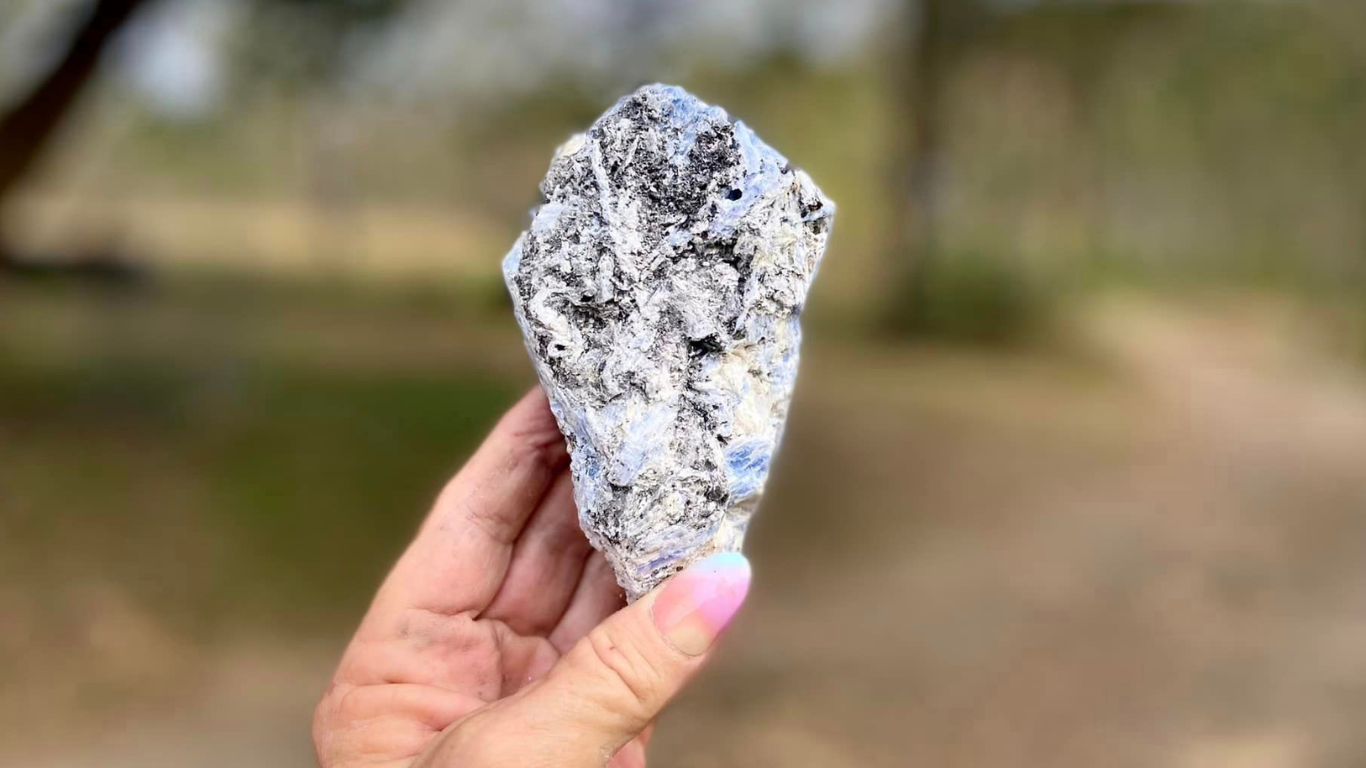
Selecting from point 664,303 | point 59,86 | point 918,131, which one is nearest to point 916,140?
point 918,131

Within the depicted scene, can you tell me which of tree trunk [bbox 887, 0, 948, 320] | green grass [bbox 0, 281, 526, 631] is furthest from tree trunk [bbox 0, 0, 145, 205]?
tree trunk [bbox 887, 0, 948, 320]

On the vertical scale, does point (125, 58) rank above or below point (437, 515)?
above

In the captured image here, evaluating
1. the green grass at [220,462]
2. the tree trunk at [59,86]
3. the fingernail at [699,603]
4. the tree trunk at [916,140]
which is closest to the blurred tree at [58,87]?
the tree trunk at [59,86]

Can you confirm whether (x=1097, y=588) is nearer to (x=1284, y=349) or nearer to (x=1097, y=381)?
(x=1097, y=381)

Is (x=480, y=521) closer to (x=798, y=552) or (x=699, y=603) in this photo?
(x=699, y=603)

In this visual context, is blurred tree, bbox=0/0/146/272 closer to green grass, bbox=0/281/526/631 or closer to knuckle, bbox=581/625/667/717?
green grass, bbox=0/281/526/631

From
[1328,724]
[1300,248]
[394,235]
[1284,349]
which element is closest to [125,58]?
[394,235]

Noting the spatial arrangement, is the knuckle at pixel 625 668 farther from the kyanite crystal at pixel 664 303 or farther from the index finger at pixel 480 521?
the index finger at pixel 480 521
